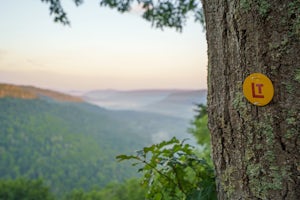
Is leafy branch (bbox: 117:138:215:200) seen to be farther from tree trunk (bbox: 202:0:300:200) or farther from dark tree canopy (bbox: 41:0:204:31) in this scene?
dark tree canopy (bbox: 41:0:204:31)

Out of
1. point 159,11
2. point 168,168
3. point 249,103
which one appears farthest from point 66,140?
point 249,103

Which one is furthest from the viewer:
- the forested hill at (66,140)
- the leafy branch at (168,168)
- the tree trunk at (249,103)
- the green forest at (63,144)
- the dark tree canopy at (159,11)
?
the forested hill at (66,140)

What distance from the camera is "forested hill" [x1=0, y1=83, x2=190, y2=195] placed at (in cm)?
4106

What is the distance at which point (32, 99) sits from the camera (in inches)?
2083

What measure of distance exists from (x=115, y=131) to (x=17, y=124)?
1679 cm

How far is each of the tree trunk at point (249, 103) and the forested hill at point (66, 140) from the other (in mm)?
36901

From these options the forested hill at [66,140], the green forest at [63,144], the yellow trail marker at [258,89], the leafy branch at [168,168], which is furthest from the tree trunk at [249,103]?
the forested hill at [66,140]

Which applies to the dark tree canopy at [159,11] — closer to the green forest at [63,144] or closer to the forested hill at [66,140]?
the green forest at [63,144]

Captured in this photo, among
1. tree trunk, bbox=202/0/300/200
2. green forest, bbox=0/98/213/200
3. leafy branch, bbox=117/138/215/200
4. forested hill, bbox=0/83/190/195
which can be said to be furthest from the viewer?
forested hill, bbox=0/83/190/195

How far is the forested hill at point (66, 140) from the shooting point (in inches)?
1617

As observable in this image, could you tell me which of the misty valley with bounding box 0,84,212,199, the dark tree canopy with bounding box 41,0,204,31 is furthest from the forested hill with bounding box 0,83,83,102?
the dark tree canopy with bounding box 41,0,204,31

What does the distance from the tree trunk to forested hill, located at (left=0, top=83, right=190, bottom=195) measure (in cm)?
3690

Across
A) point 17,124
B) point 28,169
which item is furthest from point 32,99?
point 28,169

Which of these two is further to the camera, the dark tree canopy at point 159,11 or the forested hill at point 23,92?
the forested hill at point 23,92
